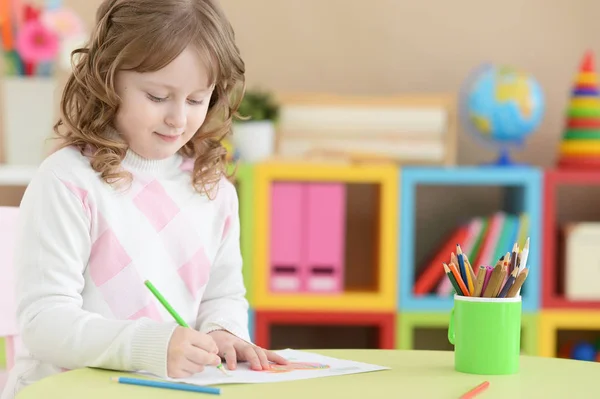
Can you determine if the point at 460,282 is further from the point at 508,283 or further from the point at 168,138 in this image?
the point at 168,138

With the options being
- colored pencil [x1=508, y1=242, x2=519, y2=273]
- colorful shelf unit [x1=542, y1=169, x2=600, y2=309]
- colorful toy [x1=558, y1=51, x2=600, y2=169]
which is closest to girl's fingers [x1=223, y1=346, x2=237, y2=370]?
colored pencil [x1=508, y1=242, x2=519, y2=273]

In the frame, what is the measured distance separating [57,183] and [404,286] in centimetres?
145

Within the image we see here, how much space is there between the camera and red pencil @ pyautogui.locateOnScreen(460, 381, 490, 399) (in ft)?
3.05

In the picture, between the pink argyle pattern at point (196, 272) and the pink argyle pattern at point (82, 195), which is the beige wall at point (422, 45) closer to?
the pink argyle pattern at point (196, 272)

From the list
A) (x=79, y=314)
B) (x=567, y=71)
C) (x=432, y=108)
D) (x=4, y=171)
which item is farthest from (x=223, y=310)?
(x=567, y=71)

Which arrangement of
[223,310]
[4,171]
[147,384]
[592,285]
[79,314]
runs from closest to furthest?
[147,384] → [79,314] → [223,310] → [4,171] → [592,285]

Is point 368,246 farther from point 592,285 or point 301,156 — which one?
point 592,285

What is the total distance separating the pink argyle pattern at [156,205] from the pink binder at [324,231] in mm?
1207

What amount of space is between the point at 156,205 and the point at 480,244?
143cm

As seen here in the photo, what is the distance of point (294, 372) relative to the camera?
104cm

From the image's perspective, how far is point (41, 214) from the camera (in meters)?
1.17

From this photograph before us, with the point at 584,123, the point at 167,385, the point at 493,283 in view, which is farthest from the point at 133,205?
the point at 584,123

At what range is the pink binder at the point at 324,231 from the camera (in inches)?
98.6

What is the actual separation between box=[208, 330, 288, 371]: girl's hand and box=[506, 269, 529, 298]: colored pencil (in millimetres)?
267
